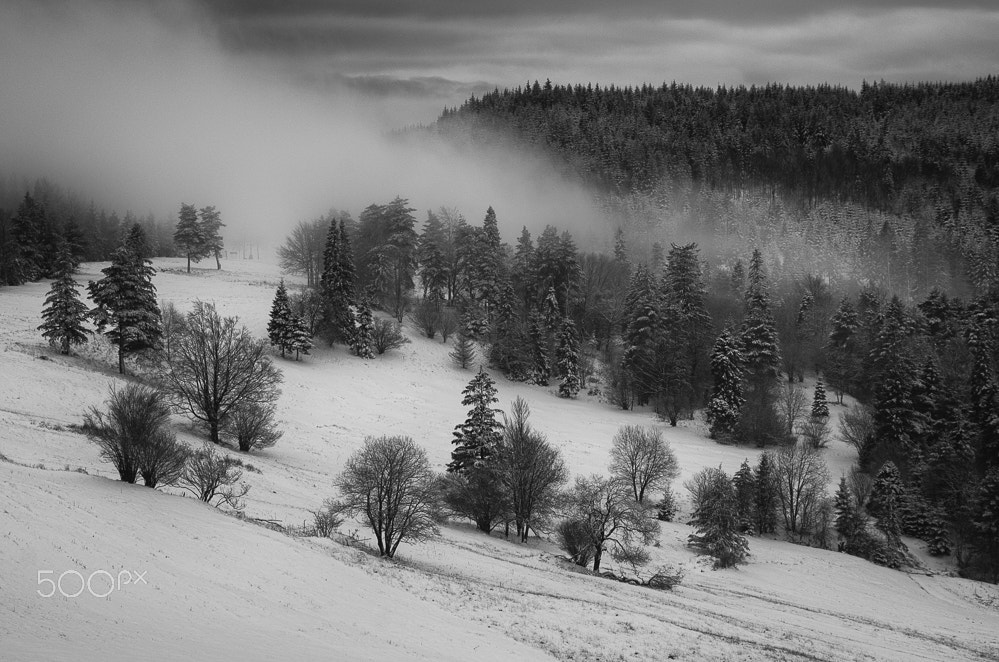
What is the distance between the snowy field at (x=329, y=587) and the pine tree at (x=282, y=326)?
15.2 m

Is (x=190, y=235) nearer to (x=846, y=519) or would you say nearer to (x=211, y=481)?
(x=211, y=481)

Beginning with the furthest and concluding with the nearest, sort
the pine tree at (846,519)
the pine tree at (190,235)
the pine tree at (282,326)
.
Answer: the pine tree at (190,235), the pine tree at (282,326), the pine tree at (846,519)

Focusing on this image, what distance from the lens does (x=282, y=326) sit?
67500mm

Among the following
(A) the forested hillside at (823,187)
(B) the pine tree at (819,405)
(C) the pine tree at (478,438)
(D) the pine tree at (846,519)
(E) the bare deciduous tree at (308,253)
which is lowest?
(D) the pine tree at (846,519)

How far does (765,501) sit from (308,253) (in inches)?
2710

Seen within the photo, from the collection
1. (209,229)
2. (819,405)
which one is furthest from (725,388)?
(209,229)

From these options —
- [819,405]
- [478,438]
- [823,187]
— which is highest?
[823,187]

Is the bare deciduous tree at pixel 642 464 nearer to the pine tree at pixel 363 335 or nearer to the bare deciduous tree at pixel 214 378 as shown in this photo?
the bare deciduous tree at pixel 214 378

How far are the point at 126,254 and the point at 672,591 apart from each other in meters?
47.3

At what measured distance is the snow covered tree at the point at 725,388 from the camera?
6644cm

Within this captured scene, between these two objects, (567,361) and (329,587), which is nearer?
(329,587)

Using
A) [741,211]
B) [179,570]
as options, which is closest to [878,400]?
[179,570]

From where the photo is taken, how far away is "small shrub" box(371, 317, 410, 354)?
7364 centimetres

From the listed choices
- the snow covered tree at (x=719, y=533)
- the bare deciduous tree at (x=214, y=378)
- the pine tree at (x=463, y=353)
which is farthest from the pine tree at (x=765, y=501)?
the bare deciduous tree at (x=214, y=378)
